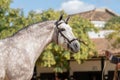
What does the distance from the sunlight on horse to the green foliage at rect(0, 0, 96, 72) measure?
16068 mm

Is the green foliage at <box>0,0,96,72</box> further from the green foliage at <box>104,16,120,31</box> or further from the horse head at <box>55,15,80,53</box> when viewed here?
the horse head at <box>55,15,80,53</box>

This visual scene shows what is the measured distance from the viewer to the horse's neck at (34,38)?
6.02 metres

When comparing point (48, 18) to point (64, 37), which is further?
point (48, 18)

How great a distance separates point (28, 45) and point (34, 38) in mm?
171

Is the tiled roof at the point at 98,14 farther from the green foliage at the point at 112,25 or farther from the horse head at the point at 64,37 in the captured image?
the horse head at the point at 64,37

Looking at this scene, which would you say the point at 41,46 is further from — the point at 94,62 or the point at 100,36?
the point at 100,36

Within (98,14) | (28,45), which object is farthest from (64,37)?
(98,14)

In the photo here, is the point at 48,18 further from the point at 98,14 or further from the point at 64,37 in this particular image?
the point at 98,14

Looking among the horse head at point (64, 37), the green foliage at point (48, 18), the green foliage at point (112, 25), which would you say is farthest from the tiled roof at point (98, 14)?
the horse head at point (64, 37)

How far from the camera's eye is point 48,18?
901 inches

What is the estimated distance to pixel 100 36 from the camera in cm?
3244

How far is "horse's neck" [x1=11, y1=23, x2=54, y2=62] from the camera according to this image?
6.02 meters

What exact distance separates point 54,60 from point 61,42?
17.2 m

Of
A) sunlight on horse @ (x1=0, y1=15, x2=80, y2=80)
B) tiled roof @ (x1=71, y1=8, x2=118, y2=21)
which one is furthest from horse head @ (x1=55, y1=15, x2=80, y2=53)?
tiled roof @ (x1=71, y1=8, x2=118, y2=21)
